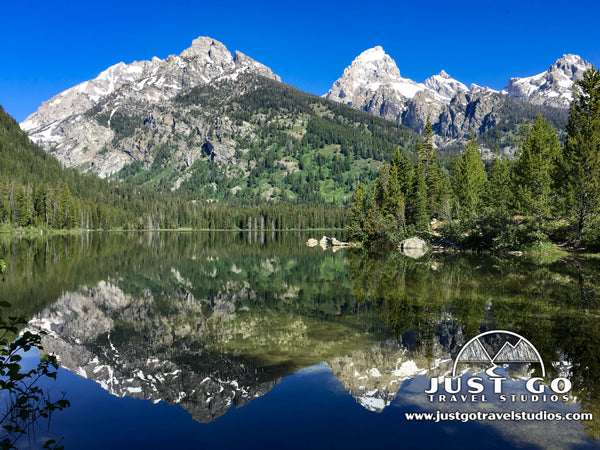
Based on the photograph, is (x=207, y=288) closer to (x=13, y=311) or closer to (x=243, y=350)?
(x=13, y=311)

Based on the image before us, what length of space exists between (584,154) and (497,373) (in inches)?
1813

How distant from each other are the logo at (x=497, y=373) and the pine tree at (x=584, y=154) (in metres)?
40.6

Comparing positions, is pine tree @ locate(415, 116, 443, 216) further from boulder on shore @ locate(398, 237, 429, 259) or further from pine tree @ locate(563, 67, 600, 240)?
pine tree @ locate(563, 67, 600, 240)

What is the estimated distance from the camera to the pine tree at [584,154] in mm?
45906

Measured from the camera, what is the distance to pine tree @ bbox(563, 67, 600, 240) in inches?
1807

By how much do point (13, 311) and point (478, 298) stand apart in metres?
27.6

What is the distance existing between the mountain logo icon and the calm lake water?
0.81ft

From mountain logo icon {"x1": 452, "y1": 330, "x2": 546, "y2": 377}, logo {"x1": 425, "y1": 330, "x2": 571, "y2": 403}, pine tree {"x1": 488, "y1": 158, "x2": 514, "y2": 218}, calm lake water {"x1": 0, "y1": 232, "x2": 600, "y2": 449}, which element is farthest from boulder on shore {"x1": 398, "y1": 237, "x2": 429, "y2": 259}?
logo {"x1": 425, "y1": 330, "x2": 571, "y2": 403}

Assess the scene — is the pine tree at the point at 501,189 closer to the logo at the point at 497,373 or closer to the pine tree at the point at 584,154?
the pine tree at the point at 584,154

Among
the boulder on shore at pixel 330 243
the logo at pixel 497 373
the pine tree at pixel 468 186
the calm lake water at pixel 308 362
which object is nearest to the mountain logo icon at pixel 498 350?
the logo at pixel 497 373

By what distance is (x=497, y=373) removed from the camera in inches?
491

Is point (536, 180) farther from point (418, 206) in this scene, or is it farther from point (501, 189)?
point (418, 206)

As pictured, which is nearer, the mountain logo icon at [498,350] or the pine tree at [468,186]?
the mountain logo icon at [498,350]

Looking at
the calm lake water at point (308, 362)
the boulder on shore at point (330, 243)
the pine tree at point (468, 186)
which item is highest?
the pine tree at point (468, 186)
